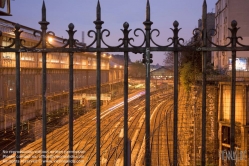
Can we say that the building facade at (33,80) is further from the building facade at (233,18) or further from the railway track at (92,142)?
the building facade at (233,18)

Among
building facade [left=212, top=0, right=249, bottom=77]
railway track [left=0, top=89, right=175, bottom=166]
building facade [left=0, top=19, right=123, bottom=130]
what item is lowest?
railway track [left=0, top=89, right=175, bottom=166]

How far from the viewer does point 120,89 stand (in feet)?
96.7

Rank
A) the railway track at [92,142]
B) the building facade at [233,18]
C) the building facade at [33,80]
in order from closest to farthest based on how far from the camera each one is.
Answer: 1. the railway track at [92,142]
2. the building facade at [233,18]
3. the building facade at [33,80]

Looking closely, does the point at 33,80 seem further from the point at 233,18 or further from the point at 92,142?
the point at 233,18

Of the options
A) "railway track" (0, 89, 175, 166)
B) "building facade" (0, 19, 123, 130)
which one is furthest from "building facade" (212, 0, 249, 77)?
"building facade" (0, 19, 123, 130)

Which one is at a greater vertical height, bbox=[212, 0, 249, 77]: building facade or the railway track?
bbox=[212, 0, 249, 77]: building facade

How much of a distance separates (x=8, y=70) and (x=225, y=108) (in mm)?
11572

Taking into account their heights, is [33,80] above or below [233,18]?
below

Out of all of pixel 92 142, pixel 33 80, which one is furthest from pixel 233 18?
pixel 33 80

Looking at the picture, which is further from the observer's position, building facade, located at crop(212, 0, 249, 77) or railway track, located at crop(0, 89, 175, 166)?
building facade, located at crop(212, 0, 249, 77)

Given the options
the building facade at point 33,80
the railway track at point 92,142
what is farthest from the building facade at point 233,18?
the building facade at point 33,80

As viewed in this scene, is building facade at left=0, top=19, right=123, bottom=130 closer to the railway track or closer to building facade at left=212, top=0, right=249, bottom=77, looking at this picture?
the railway track

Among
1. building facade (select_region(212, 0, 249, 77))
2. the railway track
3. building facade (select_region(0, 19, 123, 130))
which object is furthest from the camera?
building facade (select_region(0, 19, 123, 130))

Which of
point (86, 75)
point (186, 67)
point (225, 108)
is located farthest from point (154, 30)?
point (86, 75)
